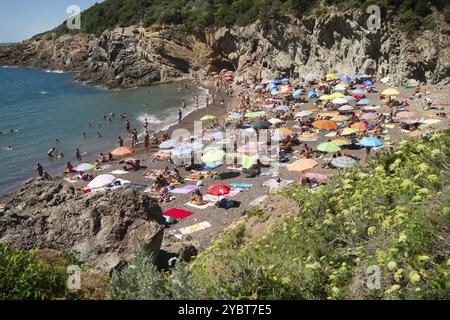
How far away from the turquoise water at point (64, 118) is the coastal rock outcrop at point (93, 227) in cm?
1643

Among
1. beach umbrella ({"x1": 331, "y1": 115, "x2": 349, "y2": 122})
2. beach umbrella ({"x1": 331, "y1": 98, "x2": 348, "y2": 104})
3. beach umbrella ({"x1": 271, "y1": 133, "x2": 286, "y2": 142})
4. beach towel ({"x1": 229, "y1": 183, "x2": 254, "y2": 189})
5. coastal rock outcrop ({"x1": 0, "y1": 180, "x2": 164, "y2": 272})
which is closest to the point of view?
coastal rock outcrop ({"x1": 0, "y1": 180, "x2": 164, "y2": 272})

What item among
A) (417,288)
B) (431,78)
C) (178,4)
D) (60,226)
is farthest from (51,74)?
(417,288)

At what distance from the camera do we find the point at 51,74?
85938 mm

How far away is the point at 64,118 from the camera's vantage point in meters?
43.8

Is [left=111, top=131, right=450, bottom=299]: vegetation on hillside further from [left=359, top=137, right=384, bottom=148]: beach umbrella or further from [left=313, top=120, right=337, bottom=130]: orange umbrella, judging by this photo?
[left=313, top=120, right=337, bottom=130]: orange umbrella

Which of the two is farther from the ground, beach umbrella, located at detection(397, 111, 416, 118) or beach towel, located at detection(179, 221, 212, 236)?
beach umbrella, located at detection(397, 111, 416, 118)

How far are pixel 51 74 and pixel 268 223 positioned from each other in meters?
88.3

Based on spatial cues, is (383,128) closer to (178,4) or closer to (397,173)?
(397,173)

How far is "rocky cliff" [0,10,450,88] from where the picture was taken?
37000mm

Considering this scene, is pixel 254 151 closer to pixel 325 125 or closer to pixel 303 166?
pixel 303 166

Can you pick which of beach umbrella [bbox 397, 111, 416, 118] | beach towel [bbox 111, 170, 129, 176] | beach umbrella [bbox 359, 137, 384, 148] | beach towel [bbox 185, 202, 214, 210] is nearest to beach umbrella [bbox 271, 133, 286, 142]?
beach umbrella [bbox 359, 137, 384, 148]

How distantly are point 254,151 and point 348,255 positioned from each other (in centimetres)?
1528

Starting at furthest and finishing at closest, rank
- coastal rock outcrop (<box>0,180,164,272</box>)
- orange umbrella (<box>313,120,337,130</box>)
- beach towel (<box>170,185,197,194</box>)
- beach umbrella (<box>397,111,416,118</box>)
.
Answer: beach umbrella (<box>397,111,416,118</box>) < orange umbrella (<box>313,120,337,130</box>) < beach towel (<box>170,185,197,194</box>) < coastal rock outcrop (<box>0,180,164,272</box>)

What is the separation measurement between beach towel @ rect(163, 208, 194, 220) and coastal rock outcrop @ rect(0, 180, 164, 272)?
19.7ft
